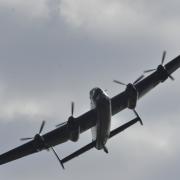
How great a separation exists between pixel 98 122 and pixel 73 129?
5.34m

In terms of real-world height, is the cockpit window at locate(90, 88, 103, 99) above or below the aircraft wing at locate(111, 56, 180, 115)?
below

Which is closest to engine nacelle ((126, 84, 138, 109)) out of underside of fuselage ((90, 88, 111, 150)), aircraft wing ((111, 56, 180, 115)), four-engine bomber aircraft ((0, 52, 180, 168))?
four-engine bomber aircraft ((0, 52, 180, 168))

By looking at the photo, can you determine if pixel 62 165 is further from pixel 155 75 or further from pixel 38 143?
pixel 155 75

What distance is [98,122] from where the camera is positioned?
51.7 metres

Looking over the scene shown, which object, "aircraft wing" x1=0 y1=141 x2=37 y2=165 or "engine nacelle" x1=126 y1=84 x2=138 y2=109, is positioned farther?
"aircraft wing" x1=0 y1=141 x2=37 y2=165

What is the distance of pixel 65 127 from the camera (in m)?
59.9

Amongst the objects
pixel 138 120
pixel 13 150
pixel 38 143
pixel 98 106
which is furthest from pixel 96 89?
pixel 13 150

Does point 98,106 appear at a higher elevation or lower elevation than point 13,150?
lower

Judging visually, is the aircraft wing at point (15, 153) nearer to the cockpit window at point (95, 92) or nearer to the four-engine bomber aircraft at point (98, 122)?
the four-engine bomber aircraft at point (98, 122)

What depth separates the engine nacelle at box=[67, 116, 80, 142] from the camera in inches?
2206

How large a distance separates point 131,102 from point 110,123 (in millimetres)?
6152

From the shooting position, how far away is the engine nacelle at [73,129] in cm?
5603

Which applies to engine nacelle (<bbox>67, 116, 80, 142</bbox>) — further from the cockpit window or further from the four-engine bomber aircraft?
the cockpit window

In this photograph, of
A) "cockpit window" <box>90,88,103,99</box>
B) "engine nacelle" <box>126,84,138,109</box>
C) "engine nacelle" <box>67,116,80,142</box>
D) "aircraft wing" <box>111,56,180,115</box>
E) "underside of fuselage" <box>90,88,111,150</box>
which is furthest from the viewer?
"aircraft wing" <box>111,56,180,115</box>
